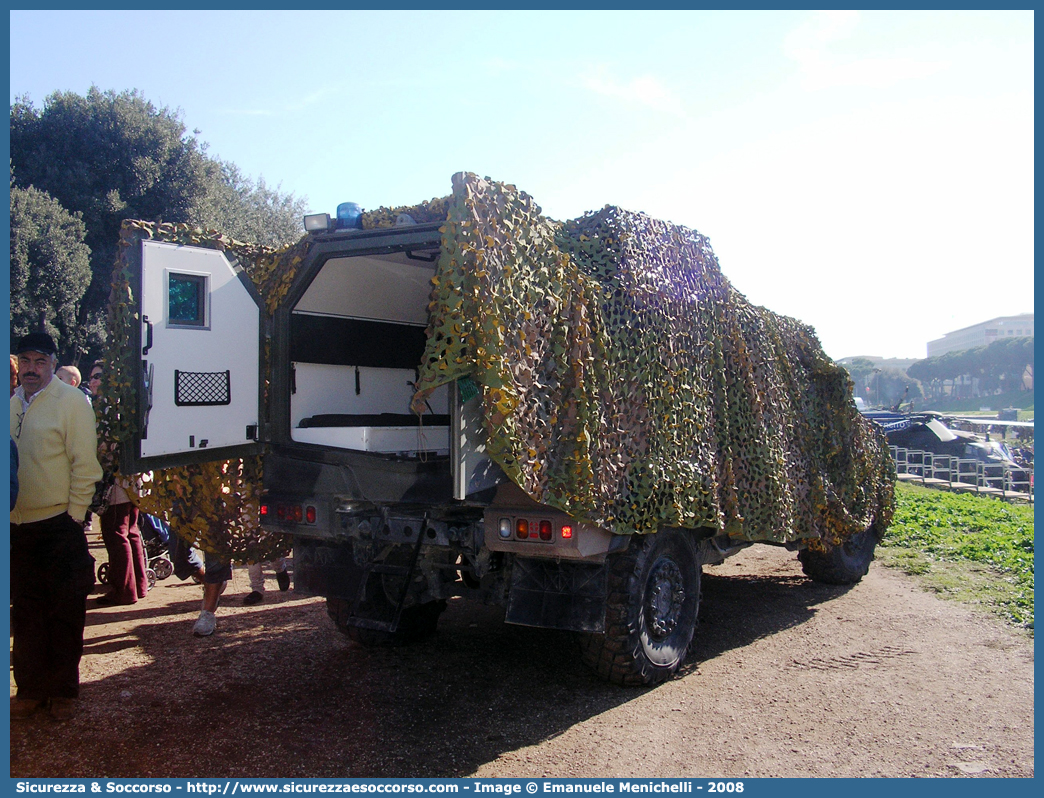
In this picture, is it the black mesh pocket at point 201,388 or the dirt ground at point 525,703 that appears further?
the black mesh pocket at point 201,388

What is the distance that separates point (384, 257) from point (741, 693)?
12.0ft

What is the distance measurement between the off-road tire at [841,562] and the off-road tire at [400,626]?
12.6ft

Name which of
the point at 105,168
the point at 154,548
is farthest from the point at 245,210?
the point at 154,548

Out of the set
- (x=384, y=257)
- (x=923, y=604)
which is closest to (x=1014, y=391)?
(x=923, y=604)

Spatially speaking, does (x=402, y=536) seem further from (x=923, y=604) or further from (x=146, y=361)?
(x=923, y=604)

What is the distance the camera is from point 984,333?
83812 mm

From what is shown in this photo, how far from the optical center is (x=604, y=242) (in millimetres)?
4887

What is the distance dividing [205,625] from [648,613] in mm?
3356

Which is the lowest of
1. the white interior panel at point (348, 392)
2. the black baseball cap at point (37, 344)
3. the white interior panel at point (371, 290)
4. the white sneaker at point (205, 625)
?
the white sneaker at point (205, 625)

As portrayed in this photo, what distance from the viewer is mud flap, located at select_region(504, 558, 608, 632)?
14.9ft

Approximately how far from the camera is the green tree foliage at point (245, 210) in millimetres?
19953

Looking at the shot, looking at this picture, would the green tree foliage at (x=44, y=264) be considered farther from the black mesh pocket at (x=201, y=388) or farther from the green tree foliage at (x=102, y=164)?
the black mesh pocket at (x=201, y=388)

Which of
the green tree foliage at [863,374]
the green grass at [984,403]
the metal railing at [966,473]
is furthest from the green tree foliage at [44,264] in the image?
the green tree foliage at [863,374]

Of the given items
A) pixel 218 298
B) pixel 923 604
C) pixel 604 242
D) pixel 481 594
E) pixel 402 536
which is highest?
pixel 604 242
